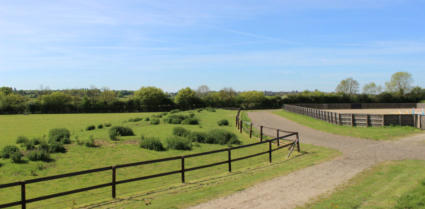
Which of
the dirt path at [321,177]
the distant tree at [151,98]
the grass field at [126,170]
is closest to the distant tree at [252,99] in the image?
the distant tree at [151,98]

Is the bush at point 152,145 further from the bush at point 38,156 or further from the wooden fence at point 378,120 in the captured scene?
the wooden fence at point 378,120

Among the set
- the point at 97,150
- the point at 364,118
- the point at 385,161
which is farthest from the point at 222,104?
the point at 385,161

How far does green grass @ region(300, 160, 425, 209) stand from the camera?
309 inches

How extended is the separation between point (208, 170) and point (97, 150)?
1001cm

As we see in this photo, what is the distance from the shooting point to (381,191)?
9.09 m

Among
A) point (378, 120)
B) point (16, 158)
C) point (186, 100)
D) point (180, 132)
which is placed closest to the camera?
point (16, 158)

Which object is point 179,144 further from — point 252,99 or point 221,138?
point 252,99

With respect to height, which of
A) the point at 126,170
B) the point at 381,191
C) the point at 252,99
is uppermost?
the point at 252,99

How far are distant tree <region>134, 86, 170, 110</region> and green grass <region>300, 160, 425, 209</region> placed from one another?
314 ft

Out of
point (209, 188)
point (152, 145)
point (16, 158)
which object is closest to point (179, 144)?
point (152, 145)

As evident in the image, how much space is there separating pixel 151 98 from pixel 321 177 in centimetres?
9700

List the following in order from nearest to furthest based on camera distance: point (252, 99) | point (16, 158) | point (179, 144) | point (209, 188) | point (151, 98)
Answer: point (209, 188)
point (16, 158)
point (179, 144)
point (252, 99)
point (151, 98)

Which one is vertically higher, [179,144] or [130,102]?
[130,102]

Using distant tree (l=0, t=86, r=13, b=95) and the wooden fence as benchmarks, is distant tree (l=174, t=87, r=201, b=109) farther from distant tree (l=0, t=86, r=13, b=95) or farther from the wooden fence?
the wooden fence
